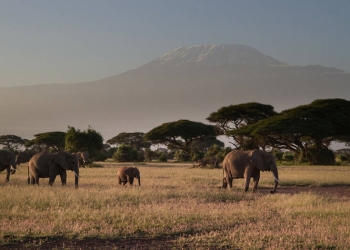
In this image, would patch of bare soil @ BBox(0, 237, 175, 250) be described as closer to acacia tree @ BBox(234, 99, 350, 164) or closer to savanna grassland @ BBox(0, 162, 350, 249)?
savanna grassland @ BBox(0, 162, 350, 249)

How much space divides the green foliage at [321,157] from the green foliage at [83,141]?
2594 cm

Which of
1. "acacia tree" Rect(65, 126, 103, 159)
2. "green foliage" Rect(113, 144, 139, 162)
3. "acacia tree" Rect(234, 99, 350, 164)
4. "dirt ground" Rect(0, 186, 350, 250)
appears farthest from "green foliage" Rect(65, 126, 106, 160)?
"dirt ground" Rect(0, 186, 350, 250)

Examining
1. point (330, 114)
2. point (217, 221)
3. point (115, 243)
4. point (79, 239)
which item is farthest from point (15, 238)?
point (330, 114)

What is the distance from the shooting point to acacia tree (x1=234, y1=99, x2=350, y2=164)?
51188 millimetres

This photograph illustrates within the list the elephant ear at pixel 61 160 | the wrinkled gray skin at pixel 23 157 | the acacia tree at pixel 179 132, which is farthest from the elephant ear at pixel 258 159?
the acacia tree at pixel 179 132

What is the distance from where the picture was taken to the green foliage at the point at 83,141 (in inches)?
2112

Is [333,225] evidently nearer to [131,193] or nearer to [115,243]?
[115,243]

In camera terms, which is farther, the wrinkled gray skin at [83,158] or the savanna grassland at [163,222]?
the wrinkled gray skin at [83,158]

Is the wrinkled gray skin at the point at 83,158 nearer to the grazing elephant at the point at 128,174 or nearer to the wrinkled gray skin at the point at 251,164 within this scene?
Result: the grazing elephant at the point at 128,174

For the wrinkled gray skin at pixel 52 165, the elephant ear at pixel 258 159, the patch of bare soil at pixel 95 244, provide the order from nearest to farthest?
the patch of bare soil at pixel 95 244 < the elephant ear at pixel 258 159 < the wrinkled gray skin at pixel 52 165

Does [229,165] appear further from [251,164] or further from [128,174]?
[128,174]

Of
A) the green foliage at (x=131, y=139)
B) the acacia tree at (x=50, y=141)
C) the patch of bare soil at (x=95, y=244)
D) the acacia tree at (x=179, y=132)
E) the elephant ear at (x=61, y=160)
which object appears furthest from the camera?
the green foliage at (x=131, y=139)

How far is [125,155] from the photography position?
205 feet

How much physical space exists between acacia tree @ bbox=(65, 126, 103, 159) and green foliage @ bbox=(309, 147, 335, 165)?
85.1 feet
